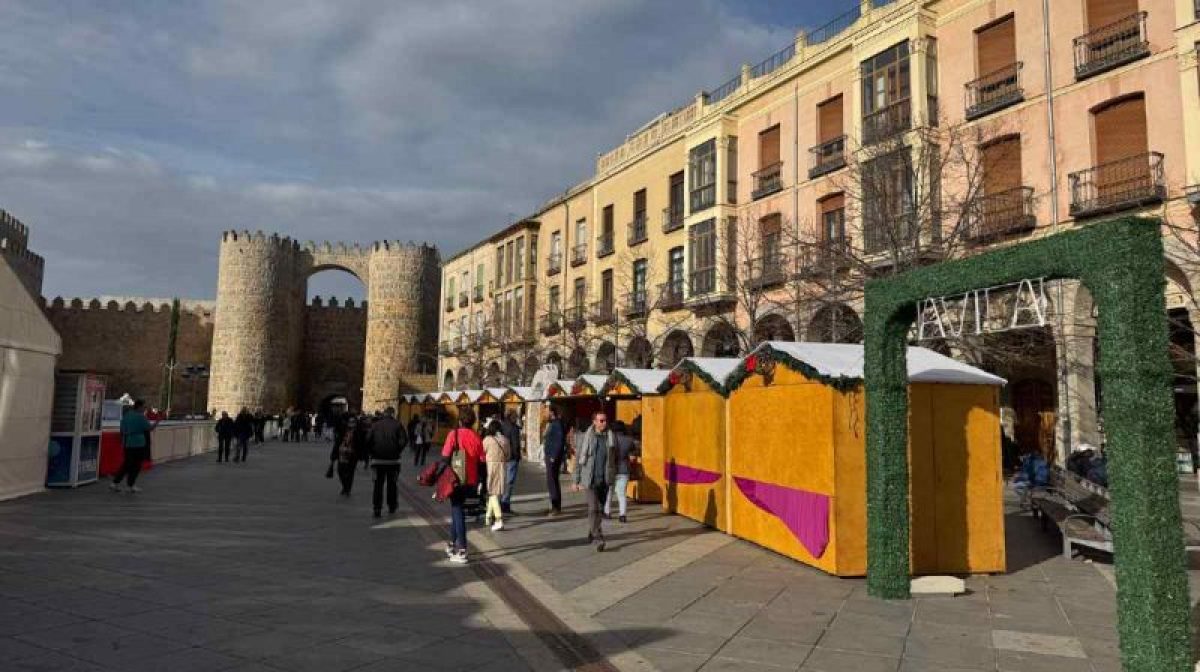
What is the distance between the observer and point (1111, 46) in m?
16.1

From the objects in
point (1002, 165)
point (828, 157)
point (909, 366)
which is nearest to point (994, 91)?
point (1002, 165)

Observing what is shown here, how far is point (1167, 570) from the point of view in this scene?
4465mm

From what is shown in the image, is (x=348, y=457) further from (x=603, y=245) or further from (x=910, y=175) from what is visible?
(x=603, y=245)

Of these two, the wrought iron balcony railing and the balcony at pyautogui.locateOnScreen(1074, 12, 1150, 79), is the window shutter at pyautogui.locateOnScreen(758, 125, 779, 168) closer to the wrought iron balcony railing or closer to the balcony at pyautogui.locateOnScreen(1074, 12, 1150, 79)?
the wrought iron balcony railing

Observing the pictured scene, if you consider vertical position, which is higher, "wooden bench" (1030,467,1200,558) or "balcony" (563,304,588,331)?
"balcony" (563,304,588,331)

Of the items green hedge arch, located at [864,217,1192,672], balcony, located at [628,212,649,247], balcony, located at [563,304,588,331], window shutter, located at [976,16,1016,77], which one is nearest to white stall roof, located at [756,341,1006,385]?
green hedge arch, located at [864,217,1192,672]

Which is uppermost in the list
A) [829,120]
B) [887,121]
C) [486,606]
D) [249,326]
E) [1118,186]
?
[829,120]

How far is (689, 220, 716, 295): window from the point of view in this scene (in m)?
24.9

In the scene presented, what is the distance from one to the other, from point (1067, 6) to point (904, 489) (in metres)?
14.9

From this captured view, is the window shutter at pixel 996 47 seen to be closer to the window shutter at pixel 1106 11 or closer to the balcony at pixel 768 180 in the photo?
the window shutter at pixel 1106 11

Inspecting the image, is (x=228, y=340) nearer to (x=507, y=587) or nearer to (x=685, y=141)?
(x=685, y=141)

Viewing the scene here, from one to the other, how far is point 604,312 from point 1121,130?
59.5ft

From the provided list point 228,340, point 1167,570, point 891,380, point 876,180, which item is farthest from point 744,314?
point 228,340

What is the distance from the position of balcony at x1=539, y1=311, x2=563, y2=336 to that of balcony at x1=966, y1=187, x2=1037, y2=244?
1833 centimetres
